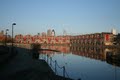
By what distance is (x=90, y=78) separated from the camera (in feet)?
A: 111

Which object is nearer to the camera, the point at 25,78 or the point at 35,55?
the point at 25,78

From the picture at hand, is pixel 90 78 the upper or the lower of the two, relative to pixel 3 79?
lower

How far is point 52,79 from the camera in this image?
23859 mm

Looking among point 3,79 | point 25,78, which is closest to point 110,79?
point 25,78

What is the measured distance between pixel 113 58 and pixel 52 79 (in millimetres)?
45865

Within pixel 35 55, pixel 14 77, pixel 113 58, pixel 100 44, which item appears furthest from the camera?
pixel 100 44

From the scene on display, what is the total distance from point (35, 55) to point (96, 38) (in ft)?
463

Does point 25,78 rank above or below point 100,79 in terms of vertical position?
above

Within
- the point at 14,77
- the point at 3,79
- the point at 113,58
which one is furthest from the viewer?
the point at 113,58

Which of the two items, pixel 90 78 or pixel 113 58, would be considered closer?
pixel 90 78

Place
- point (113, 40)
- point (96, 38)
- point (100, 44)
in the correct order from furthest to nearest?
point (96, 38)
point (100, 44)
point (113, 40)

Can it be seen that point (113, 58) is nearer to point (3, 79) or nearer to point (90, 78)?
point (90, 78)

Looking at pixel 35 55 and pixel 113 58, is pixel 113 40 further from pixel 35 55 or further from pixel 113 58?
pixel 35 55

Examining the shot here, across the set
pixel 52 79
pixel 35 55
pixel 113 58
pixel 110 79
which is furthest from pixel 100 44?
pixel 52 79
